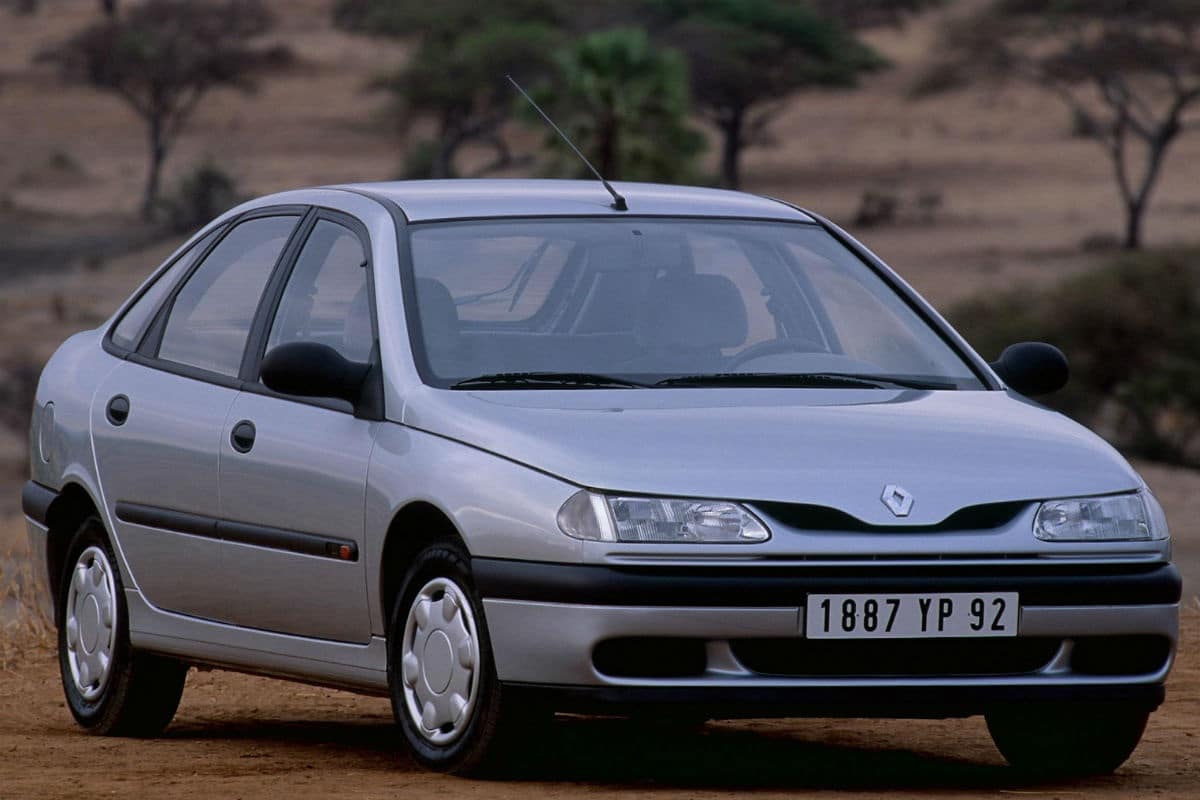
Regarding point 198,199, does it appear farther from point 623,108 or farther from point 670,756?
point 670,756

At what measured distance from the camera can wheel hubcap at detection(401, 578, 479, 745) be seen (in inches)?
231

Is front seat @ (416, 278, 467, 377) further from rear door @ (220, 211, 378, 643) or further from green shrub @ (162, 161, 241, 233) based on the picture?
green shrub @ (162, 161, 241, 233)

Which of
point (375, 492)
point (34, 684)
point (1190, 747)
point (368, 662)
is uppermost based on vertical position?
point (375, 492)

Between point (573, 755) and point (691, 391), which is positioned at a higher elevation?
point (691, 391)

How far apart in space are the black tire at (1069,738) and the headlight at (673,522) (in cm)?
92

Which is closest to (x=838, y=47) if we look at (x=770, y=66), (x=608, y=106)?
(x=770, y=66)

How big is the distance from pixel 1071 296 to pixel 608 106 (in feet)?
34.4

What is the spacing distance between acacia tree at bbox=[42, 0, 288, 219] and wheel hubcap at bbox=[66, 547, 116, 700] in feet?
175

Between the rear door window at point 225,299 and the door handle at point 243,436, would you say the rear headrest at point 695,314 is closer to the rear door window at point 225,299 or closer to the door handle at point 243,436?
the door handle at point 243,436

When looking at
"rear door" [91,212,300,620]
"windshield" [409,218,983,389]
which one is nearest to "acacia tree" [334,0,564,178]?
"rear door" [91,212,300,620]

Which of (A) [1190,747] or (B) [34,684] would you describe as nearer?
(A) [1190,747]

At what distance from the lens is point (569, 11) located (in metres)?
61.2

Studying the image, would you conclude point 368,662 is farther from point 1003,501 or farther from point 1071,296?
point 1071,296

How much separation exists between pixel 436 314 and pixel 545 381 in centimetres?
36
